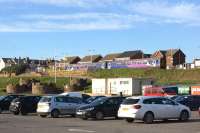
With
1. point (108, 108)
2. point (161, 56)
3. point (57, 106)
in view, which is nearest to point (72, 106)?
point (57, 106)

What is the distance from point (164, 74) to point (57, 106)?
94.1 meters

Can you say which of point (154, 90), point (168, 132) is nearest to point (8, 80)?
point (154, 90)

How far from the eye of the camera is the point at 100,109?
3294 cm

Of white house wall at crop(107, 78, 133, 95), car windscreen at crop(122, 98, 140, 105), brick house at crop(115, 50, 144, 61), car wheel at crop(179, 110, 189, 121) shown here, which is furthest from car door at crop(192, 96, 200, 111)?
brick house at crop(115, 50, 144, 61)

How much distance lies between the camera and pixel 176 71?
128 m

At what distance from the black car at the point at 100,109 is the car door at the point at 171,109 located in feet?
13.7

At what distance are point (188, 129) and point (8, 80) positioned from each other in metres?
137

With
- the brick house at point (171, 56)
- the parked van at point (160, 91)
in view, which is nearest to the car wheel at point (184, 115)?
the parked van at point (160, 91)

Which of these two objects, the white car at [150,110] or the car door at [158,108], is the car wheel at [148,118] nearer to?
the white car at [150,110]

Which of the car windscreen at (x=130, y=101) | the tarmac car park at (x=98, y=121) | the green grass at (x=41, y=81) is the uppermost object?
the green grass at (x=41, y=81)

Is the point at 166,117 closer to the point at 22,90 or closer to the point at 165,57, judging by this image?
the point at 22,90

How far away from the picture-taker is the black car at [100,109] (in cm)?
3281

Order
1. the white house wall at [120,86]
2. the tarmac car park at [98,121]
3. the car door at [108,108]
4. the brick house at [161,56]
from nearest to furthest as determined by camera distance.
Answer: the tarmac car park at [98,121], the car door at [108,108], the white house wall at [120,86], the brick house at [161,56]

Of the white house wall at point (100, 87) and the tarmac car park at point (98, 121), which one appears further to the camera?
the white house wall at point (100, 87)
